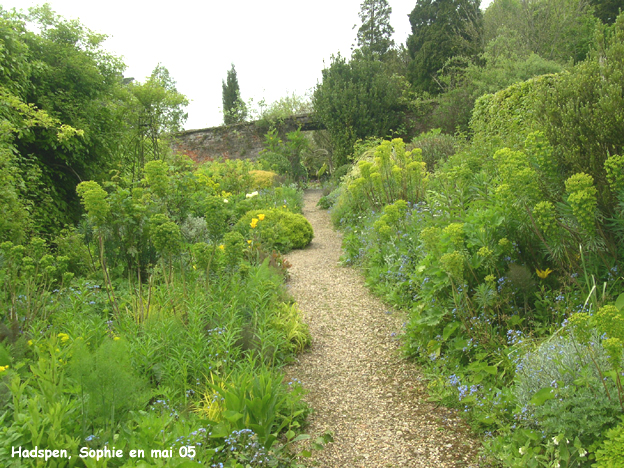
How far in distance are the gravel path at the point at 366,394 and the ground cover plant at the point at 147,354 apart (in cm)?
24

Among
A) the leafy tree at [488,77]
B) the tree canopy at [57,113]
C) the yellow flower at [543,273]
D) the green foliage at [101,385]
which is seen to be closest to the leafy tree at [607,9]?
the leafy tree at [488,77]

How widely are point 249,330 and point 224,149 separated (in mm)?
17617

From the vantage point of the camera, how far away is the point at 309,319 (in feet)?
14.2

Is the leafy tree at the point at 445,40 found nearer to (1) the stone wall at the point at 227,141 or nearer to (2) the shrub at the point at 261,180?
(1) the stone wall at the point at 227,141

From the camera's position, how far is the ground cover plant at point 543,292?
1.89m

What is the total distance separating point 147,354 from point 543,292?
2.79 m

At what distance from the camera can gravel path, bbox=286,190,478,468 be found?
2.30 metres

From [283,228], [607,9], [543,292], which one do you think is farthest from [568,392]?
[607,9]

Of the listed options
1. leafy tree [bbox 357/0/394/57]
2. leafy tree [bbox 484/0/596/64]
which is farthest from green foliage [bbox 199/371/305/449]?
leafy tree [bbox 357/0/394/57]

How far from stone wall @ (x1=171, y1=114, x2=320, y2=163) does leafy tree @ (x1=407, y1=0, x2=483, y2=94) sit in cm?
719

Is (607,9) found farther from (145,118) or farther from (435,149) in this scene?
(145,118)

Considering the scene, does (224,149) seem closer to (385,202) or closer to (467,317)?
(385,202)

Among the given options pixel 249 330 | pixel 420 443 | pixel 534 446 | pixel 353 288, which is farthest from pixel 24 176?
pixel 534 446

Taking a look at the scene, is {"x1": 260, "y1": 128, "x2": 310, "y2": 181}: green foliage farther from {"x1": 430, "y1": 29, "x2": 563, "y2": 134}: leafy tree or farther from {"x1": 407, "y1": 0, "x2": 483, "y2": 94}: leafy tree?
{"x1": 407, "y1": 0, "x2": 483, "y2": 94}: leafy tree
